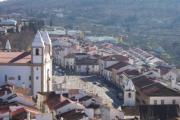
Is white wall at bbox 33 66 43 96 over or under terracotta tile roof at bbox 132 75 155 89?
over

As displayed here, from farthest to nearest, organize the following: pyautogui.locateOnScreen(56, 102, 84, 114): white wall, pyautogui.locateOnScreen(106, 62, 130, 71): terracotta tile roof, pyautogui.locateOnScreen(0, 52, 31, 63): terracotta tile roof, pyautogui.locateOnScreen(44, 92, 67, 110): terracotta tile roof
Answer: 1. pyautogui.locateOnScreen(106, 62, 130, 71): terracotta tile roof
2. pyautogui.locateOnScreen(0, 52, 31, 63): terracotta tile roof
3. pyautogui.locateOnScreen(44, 92, 67, 110): terracotta tile roof
4. pyautogui.locateOnScreen(56, 102, 84, 114): white wall

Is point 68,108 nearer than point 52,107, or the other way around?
point 68,108

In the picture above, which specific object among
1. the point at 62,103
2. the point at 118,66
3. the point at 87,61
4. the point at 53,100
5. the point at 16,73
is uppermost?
the point at 16,73

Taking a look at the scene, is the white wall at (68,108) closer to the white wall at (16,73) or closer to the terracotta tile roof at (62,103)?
the terracotta tile roof at (62,103)

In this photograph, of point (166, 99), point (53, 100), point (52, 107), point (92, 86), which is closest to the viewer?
point (52, 107)

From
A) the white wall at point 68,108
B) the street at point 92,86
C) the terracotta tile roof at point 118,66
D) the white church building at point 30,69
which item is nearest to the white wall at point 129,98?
the street at point 92,86

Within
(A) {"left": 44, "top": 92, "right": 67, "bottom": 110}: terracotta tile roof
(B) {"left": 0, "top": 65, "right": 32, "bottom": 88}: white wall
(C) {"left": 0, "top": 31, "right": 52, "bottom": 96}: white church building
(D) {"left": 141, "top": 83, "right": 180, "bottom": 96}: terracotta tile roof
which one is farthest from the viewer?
(B) {"left": 0, "top": 65, "right": 32, "bottom": 88}: white wall

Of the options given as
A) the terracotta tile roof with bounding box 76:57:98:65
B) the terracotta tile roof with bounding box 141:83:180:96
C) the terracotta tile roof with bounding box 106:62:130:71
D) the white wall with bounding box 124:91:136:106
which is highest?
the terracotta tile roof with bounding box 141:83:180:96

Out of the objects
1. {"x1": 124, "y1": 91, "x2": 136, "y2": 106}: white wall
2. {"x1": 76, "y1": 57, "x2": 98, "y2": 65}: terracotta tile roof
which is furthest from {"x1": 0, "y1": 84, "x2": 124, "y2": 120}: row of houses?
{"x1": 76, "y1": 57, "x2": 98, "y2": 65}: terracotta tile roof

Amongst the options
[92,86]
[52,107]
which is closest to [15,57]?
[52,107]

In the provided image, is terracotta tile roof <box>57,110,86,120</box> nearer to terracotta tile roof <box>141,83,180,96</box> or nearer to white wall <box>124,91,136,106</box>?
white wall <box>124,91,136,106</box>

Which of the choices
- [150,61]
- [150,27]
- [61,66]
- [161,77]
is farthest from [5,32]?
[150,27]

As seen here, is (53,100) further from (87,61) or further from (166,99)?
(87,61)

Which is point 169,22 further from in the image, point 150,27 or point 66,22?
point 66,22
